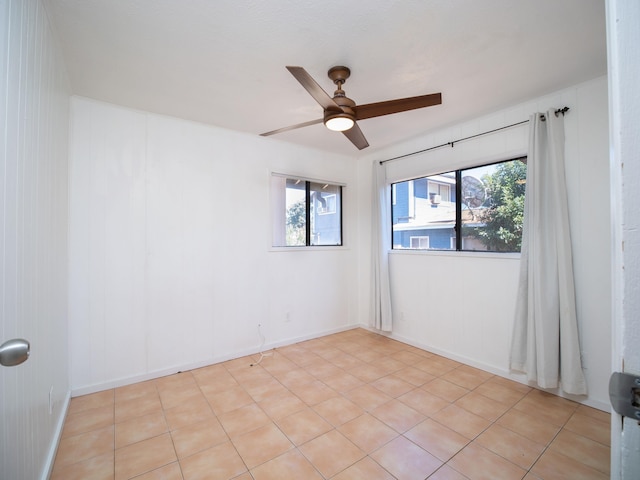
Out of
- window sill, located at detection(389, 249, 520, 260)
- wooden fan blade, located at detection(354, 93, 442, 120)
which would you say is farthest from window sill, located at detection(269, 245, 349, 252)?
wooden fan blade, located at detection(354, 93, 442, 120)

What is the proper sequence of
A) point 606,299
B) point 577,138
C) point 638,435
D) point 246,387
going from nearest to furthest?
point 638,435
point 606,299
point 577,138
point 246,387

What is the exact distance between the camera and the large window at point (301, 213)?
3.99 m

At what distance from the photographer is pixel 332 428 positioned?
2.02 metres

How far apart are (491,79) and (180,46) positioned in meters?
2.31

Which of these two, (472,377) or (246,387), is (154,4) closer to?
(246,387)

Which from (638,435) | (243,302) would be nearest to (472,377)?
(243,302)

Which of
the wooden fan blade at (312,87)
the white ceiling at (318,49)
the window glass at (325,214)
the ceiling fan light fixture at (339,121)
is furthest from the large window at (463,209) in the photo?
the wooden fan blade at (312,87)

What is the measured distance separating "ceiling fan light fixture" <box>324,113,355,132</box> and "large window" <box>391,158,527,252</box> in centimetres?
173

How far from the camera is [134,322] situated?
8.84ft

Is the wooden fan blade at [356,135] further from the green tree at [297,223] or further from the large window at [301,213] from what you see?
the green tree at [297,223]

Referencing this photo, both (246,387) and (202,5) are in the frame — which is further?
(246,387)

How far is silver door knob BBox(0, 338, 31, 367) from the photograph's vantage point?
78cm

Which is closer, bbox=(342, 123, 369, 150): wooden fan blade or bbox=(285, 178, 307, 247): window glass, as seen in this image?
bbox=(342, 123, 369, 150): wooden fan blade

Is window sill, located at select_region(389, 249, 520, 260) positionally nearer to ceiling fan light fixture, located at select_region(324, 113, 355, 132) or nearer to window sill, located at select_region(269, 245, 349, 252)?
window sill, located at select_region(269, 245, 349, 252)
